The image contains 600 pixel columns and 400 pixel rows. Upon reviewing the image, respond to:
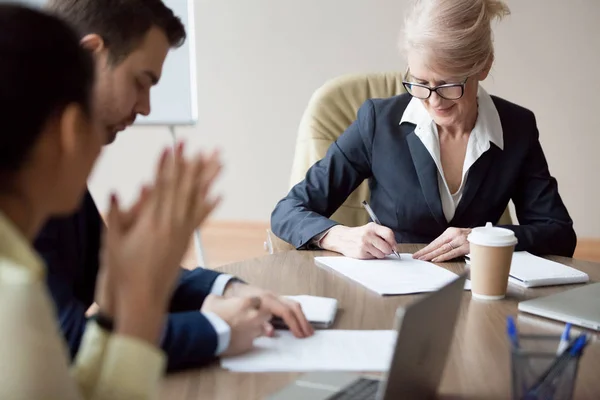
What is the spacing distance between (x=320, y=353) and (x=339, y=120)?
1289mm

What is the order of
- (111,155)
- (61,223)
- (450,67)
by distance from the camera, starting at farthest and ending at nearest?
(111,155) < (450,67) < (61,223)

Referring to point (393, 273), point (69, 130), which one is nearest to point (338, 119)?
point (393, 273)

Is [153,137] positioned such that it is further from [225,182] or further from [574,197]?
[574,197]

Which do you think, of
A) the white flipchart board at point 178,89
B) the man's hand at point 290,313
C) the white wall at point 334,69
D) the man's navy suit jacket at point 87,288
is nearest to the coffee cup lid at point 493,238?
the man's hand at point 290,313

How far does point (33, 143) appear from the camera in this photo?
2.10 ft

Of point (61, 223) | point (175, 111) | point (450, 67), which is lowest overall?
point (175, 111)

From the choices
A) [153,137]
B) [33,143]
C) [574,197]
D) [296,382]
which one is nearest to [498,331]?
[296,382]

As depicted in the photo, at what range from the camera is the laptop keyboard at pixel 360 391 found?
92cm

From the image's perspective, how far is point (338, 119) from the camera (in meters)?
2.28

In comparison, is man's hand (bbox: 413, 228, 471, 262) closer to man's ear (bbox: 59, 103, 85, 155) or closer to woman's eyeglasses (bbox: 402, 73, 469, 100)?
woman's eyeglasses (bbox: 402, 73, 469, 100)

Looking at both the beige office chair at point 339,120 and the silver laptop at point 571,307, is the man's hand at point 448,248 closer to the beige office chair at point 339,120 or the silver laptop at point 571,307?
the silver laptop at point 571,307

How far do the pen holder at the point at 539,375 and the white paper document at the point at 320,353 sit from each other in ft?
0.62

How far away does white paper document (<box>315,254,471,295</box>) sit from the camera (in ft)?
4.62

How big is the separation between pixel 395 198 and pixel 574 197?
216 centimetres
